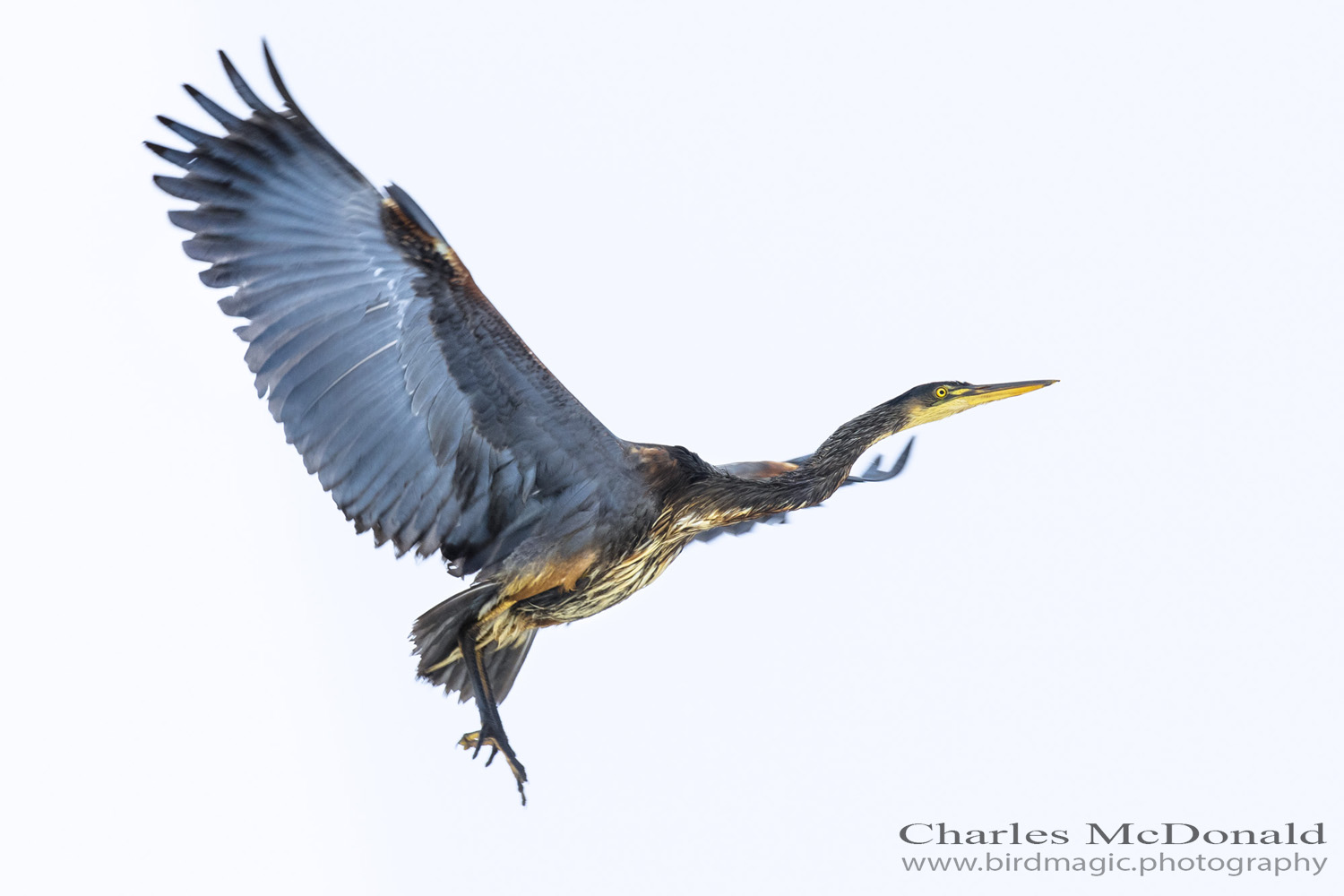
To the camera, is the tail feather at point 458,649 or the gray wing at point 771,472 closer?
the tail feather at point 458,649

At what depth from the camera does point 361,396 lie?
435 centimetres

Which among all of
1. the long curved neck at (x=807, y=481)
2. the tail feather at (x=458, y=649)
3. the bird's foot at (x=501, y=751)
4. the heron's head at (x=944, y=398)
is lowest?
the bird's foot at (x=501, y=751)

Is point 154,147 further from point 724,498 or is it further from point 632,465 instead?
point 724,498

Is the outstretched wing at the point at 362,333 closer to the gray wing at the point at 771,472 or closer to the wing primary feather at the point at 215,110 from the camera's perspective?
the wing primary feather at the point at 215,110

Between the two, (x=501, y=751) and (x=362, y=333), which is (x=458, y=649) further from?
(x=362, y=333)

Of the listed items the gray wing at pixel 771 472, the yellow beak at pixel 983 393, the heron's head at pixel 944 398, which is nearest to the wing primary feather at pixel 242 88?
the gray wing at pixel 771 472

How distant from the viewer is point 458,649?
4875 mm

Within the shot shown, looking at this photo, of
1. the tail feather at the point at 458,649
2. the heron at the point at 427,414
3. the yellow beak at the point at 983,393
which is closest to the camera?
the heron at the point at 427,414

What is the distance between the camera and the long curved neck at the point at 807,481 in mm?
4914

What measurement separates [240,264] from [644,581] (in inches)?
69.2

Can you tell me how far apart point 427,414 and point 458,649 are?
93 cm

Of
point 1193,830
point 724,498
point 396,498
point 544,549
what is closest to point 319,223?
point 396,498

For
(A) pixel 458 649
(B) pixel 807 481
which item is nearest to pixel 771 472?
(B) pixel 807 481

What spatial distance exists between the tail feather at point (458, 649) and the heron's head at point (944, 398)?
1655mm
